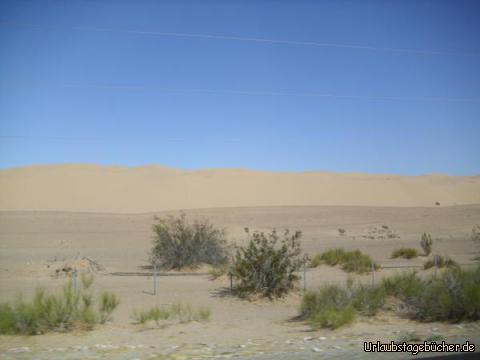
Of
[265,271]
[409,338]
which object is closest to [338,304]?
[409,338]

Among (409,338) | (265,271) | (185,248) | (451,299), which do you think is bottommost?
(409,338)

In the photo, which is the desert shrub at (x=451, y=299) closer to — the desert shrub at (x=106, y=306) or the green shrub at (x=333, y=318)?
the green shrub at (x=333, y=318)

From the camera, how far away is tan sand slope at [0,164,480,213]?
8588 centimetres

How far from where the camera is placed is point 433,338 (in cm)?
965

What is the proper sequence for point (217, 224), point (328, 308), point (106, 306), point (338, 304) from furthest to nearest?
point (217, 224) → point (106, 306) → point (338, 304) → point (328, 308)

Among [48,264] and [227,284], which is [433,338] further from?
[48,264]

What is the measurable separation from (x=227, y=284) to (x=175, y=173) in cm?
9319

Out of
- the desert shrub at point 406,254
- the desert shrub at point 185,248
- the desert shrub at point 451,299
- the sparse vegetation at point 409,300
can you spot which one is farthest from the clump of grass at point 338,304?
the desert shrub at point 406,254

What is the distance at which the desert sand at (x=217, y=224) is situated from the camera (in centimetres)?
1071

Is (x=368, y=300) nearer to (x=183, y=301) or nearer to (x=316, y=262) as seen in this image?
(x=183, y=301)

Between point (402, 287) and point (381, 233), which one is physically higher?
point (381, 233)

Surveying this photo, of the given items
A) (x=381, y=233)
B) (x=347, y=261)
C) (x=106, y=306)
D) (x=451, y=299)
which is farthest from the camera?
(x=381, y=233)

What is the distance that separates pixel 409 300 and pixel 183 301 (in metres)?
7.18

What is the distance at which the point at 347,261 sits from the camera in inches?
1011
